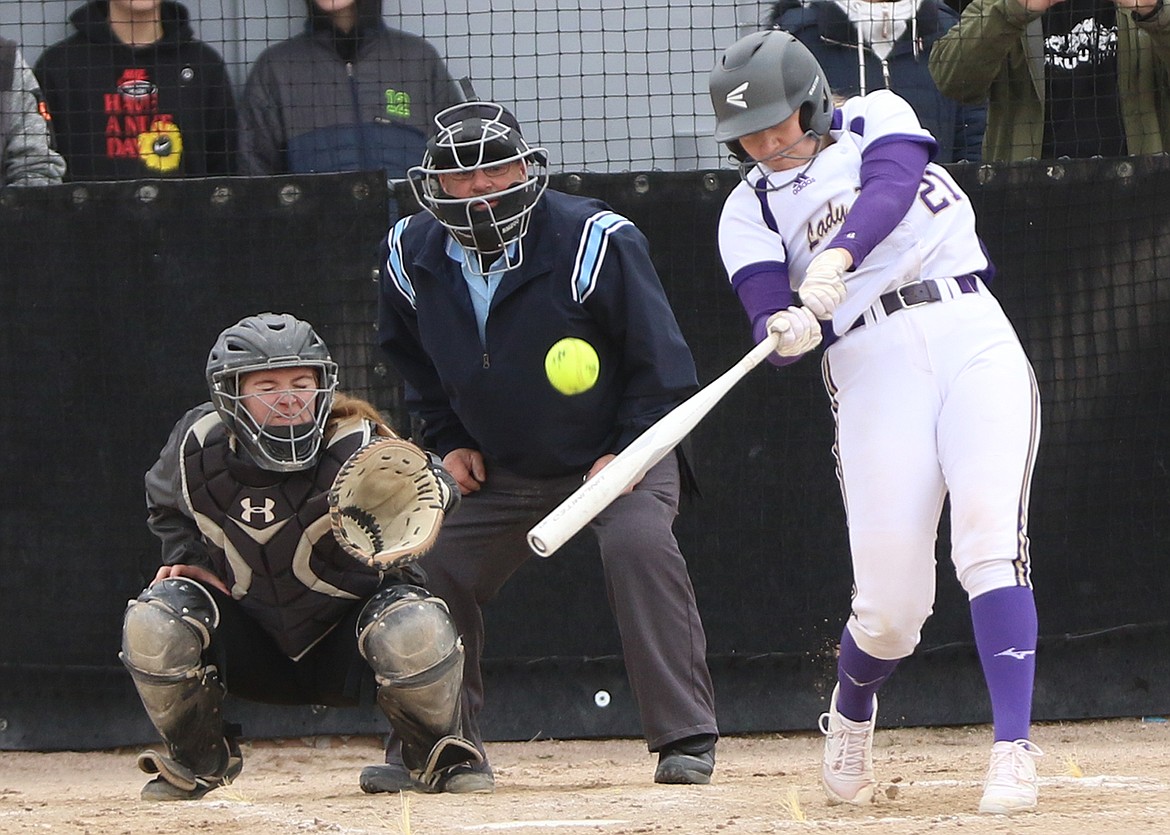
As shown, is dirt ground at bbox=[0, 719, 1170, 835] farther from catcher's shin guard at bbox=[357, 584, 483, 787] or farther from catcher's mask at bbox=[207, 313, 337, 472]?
catcher's mask at bbox=[207, 313, 337, 472]

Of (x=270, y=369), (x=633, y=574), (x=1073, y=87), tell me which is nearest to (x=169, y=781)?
(x=270, y=369)

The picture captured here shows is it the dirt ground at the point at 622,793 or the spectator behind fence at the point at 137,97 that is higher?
the spectator behind fence at the point at 137,97

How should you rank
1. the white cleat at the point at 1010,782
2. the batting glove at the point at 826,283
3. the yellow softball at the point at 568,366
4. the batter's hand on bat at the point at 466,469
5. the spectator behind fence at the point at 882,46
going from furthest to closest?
the spectator behind fence at the point at 882,46 < the batter's hand on bat at the point at 466,469 < the yellow softball at the point at 568,366 < the batting glove at the point at 826,283 < the white cleat at the point at 1010,782

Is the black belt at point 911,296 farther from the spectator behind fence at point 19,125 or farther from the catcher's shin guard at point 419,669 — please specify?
the spectator behind fence at point 19,125

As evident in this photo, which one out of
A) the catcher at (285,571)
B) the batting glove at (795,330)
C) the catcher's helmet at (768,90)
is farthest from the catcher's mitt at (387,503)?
the catcher's helmet at (768,90)

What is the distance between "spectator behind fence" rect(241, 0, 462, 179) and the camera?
6168mm

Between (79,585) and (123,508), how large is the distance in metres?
0.31

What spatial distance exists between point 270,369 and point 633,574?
3.59ft

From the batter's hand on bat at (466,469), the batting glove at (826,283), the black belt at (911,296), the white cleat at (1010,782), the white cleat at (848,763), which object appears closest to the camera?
the white cleat at (1010,782)

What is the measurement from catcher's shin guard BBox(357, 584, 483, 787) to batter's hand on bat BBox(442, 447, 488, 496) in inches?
17.0

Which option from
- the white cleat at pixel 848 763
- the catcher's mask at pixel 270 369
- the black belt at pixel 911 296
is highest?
the black belt at pixel 911 296

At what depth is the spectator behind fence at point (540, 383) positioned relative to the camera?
15.1 feet

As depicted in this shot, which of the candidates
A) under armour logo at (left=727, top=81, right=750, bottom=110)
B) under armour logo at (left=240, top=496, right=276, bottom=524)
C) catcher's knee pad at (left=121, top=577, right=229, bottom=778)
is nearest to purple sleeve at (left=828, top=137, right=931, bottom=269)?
under armour logo at (left=727, top=81, right=750, bottom=110)

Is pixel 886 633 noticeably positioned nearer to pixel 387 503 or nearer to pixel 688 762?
pixel 688 762
